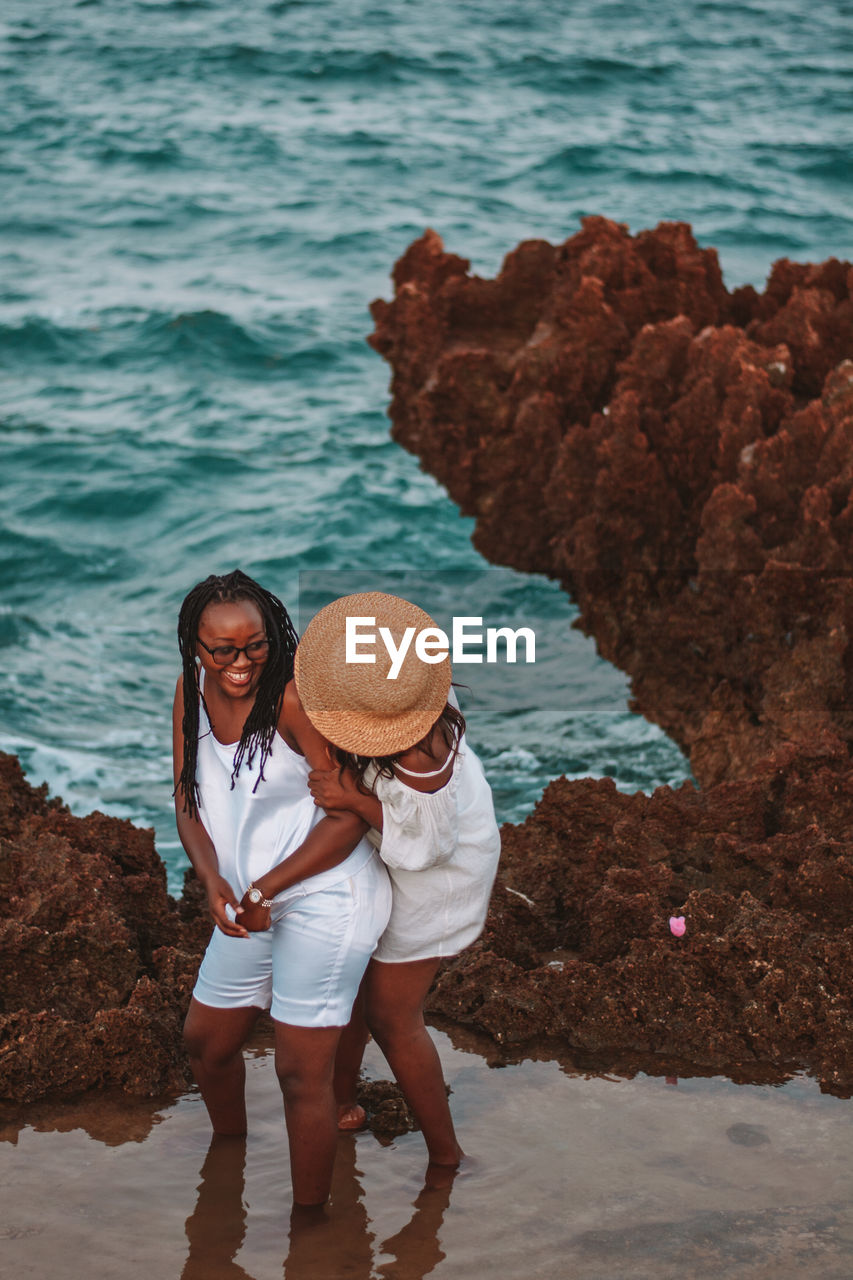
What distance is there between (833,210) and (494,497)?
12.1 metres

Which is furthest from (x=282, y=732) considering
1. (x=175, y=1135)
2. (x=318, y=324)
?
(x=318, y=324)

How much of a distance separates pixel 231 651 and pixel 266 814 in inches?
15.1

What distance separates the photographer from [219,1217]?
10.6ft

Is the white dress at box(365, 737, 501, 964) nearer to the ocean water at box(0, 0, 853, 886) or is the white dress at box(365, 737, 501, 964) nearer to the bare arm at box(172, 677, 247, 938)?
the bare arm at box(172, 677, 247, 938)

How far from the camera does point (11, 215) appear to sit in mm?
18094

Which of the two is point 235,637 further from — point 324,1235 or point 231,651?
point 324,1235

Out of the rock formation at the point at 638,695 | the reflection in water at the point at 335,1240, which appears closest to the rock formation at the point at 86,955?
the rock formation at the point at 638,695

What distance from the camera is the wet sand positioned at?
10.0ft

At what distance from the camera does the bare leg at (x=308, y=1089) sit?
3049 millimetres

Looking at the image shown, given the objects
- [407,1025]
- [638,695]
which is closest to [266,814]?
[407,1025]

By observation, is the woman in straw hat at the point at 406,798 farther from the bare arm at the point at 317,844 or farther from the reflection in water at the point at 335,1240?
the reflection in water at the point at 335,1240

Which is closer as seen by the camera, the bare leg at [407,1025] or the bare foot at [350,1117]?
the bare leg at [407,1025]

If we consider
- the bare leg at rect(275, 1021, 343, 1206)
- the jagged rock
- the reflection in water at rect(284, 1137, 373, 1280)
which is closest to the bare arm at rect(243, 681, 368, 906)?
the bare leg at rect(275, 1021, 343, 1206)

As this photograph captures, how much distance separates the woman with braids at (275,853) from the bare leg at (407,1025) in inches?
5.3
